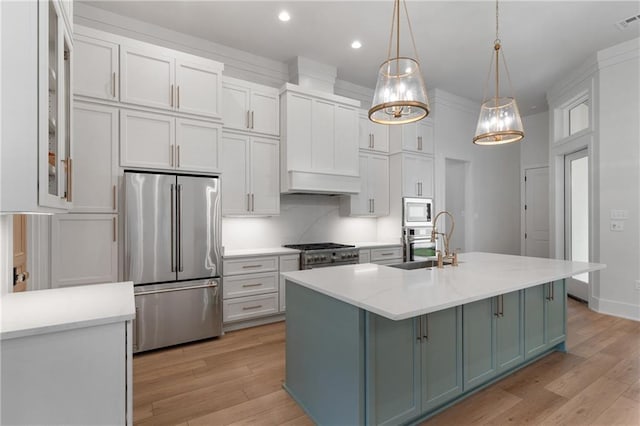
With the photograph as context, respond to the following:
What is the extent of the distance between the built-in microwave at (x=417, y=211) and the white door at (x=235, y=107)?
257cm

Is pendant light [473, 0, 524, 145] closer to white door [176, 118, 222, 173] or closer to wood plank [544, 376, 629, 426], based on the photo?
wood plank [544, 376, 629, 426]

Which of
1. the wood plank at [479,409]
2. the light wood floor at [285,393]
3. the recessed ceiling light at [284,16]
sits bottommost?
the light wood floor at [285,393]

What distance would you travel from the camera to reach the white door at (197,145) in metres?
3.15

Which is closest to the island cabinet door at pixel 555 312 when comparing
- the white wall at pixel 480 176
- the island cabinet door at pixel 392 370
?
the island cabinet door at pixel 392 370

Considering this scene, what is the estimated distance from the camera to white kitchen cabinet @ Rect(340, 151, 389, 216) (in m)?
4.66

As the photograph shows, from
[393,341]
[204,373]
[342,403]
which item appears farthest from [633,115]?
[204,373]

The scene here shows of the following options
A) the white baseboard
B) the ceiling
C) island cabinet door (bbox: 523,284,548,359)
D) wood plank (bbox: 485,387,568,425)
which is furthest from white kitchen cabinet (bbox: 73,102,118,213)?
the white baseboard

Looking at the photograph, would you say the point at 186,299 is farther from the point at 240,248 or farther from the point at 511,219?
the point at 511,219

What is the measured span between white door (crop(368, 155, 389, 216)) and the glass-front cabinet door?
147 inches

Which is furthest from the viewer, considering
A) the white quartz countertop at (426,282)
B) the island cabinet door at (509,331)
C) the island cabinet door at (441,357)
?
the island cabinet door at (509,331)

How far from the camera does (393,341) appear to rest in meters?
1.72

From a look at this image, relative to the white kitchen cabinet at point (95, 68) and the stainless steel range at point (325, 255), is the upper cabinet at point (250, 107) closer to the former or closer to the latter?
the white kitchen cabinet at point (95, 68)

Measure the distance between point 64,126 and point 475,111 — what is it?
20.3 feet

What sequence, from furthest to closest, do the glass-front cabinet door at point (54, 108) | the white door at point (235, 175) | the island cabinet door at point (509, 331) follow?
1. the white door at point (235, 175)
2. the island cabinet door at point (509, 331)
3. the glass-front cabinet door at point (54, 108)
